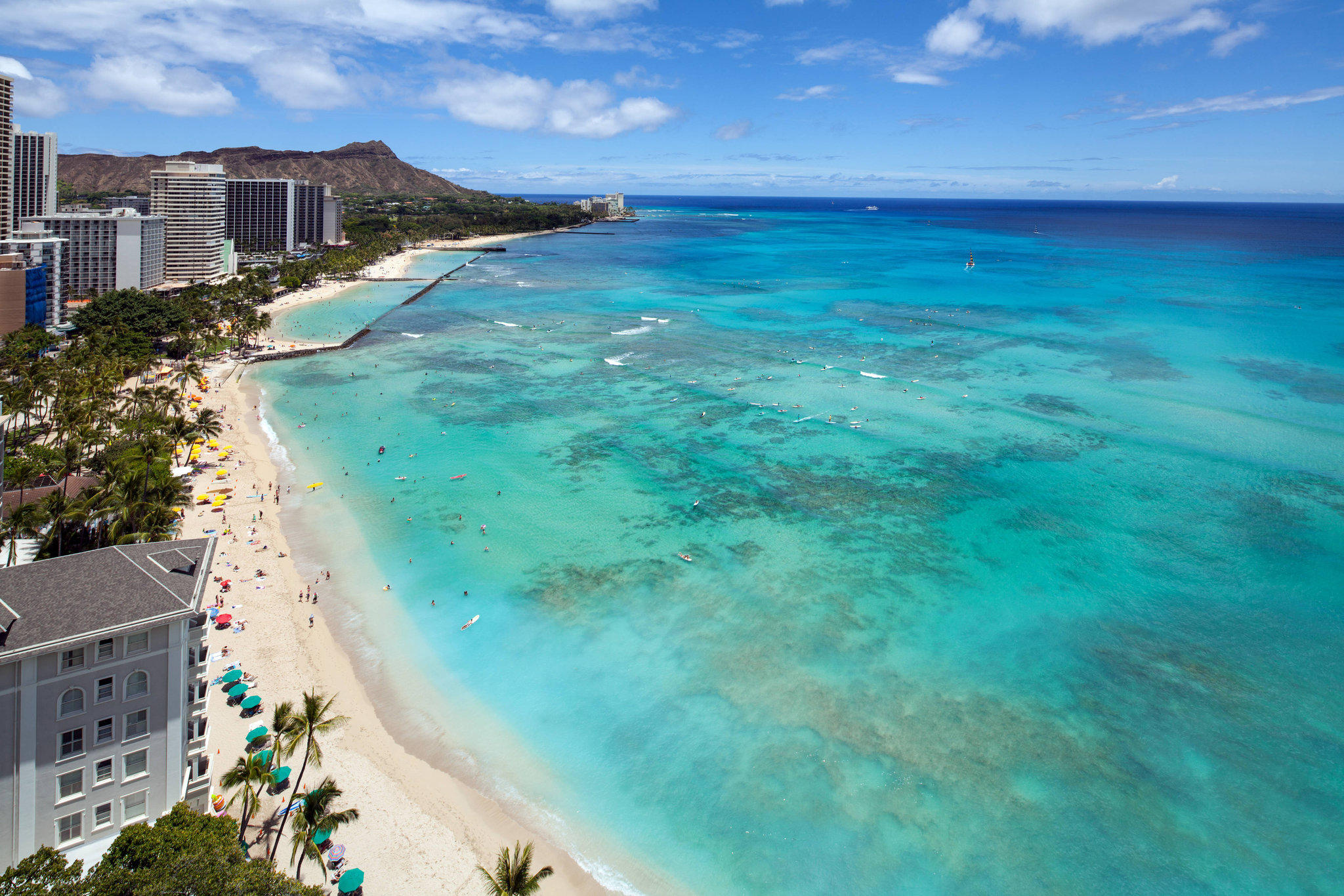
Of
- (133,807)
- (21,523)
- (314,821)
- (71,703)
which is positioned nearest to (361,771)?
(314,821)

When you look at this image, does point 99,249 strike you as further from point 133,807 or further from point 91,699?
point 133,807

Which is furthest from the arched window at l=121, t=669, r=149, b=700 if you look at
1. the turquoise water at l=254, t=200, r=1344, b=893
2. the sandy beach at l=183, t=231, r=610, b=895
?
the turquoise water at l=254, t=200, r=1344, b=893

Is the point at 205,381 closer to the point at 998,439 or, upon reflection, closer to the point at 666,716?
the point at 666,716

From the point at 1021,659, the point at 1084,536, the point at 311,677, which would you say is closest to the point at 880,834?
the point at 1021,659

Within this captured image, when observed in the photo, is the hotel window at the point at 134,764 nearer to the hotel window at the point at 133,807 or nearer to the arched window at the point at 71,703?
the hotel window at the point at 133,807

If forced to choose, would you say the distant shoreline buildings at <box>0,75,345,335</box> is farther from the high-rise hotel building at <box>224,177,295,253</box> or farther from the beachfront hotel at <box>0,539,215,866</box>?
the beachfront hotel at <box>0,539,215,866</box>

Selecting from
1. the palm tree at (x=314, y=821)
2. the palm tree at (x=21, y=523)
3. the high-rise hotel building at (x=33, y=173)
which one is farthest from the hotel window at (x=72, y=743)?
the high-rise hotel building at (x=33, y=173)
